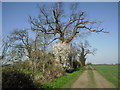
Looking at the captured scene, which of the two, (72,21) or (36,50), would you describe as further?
(72,21)

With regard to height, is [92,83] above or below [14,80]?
below

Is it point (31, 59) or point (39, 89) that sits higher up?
point (31, 59)

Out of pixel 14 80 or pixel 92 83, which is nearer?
pixel 14 80

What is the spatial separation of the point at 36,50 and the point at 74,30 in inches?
348

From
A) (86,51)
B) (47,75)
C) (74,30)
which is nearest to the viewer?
(47,75)

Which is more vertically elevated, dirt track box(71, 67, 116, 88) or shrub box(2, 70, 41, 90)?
shrub box(2, 70, 41, 90)

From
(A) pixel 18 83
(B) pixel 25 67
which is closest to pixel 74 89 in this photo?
(A) pixel 18 83

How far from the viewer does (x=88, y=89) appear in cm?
764

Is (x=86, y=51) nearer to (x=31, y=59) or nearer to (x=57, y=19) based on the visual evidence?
(x=57, y=19)

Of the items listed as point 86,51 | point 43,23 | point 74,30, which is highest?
point 43,23

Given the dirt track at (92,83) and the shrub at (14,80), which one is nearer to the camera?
the shrub at (14,80)

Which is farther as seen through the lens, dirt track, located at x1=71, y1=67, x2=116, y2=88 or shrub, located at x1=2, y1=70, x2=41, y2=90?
dirt track, located at x1=71, y1=67, x2=116, y2=88

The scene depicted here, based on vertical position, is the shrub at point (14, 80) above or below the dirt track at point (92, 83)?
above

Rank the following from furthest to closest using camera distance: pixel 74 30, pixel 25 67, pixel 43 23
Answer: pixel 43 23 → pixel 74 30 → pixel 25 67
